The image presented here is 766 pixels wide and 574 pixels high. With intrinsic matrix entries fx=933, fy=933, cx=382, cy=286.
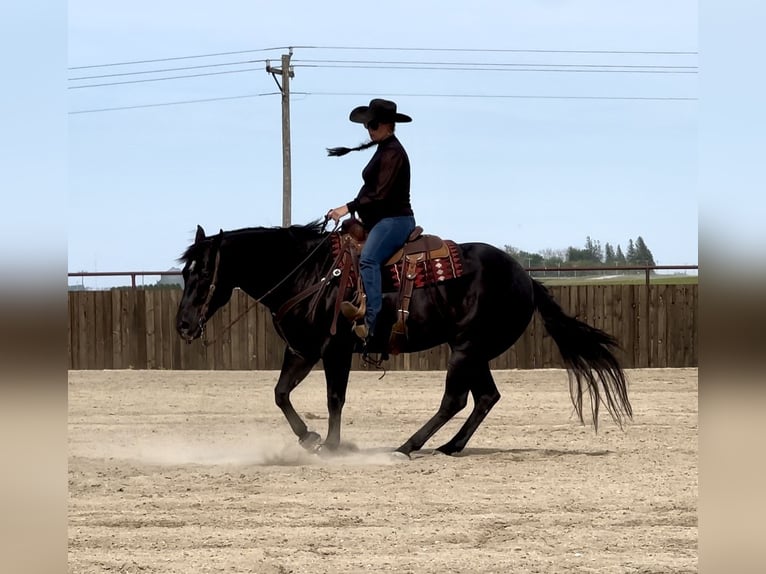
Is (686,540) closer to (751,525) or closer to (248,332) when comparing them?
(751,525)

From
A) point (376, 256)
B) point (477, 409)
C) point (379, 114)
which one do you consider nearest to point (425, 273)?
point (376, 256)

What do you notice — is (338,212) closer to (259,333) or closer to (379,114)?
(379,114)

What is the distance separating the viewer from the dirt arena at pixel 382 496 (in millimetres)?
4676

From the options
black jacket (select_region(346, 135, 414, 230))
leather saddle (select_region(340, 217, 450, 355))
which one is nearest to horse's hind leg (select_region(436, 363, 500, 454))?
leather saddle (select_region(340, 217, 450, 355))

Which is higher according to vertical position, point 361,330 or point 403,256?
point 403,256

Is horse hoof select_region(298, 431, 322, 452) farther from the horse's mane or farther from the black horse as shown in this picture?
the horse's mane

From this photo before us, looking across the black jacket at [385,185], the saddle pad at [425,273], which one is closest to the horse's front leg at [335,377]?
the saddle pad at [425,273]

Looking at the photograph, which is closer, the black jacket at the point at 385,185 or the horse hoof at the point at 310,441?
the black jacket at the point at 385,185

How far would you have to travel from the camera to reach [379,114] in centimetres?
772

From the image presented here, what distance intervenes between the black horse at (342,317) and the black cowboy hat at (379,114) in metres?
1.01

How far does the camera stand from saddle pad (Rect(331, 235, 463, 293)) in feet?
25.6

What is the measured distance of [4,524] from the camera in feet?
5.53

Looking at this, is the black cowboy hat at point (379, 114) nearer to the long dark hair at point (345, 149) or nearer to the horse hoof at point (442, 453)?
the long dark hair at point (345, 149)

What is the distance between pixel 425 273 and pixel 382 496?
222 cm
